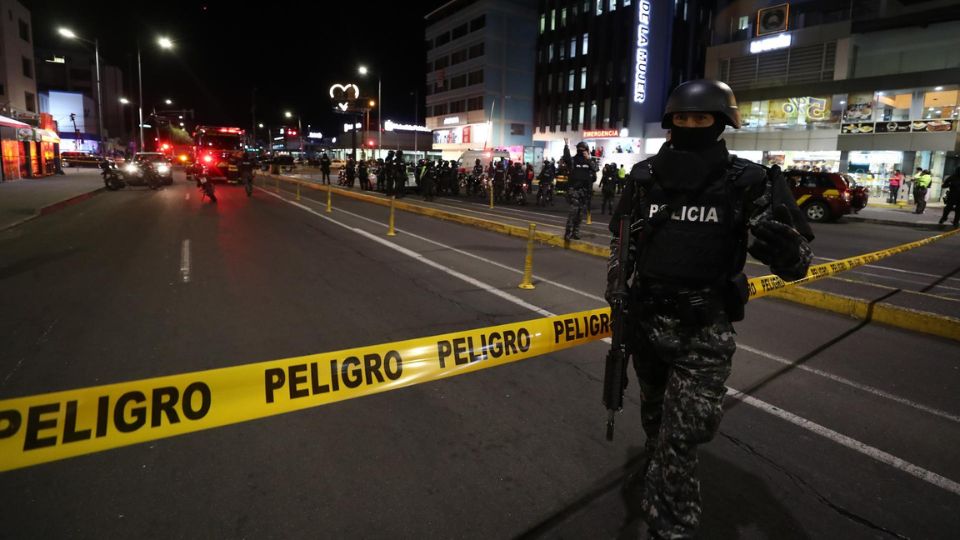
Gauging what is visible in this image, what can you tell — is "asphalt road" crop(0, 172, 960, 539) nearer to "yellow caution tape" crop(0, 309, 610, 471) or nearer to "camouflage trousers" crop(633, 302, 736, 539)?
"camouflage trousers" crop(633, 302, 736, 539)

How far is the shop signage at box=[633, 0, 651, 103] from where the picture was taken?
4584 centimetres

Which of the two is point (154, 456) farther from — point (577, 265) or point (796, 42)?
point (796, 42)

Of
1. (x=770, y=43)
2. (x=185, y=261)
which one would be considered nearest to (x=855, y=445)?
(x=185, y=261)

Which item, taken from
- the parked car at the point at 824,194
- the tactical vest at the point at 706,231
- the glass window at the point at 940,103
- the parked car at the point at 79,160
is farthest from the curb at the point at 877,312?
the parked car at the point at 79,160

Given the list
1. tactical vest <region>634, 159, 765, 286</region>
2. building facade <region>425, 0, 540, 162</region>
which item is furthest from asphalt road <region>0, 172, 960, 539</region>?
building facade <region>425, 0, 540, 162</region>

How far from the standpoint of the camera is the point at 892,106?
28.3 m

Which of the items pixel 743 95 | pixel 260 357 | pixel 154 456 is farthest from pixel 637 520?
pixel 743 95

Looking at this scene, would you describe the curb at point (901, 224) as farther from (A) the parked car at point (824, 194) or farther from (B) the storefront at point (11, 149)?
(B) the storefront at point (11, 149)

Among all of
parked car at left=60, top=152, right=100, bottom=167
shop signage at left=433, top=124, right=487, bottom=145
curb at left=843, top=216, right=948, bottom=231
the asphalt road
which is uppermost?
shop signage at left=433, top=124, right=487, bottom=145

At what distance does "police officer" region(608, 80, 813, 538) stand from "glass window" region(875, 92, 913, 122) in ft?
108

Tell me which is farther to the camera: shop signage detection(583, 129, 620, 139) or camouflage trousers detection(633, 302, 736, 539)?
shop signage detection(583, 129, 620, 139)

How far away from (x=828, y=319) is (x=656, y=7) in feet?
154

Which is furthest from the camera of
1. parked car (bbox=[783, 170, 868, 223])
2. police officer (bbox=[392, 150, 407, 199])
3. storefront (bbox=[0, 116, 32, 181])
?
storefront (bbox=[0, 116, 32, 181])

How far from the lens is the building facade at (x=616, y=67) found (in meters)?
46.6
